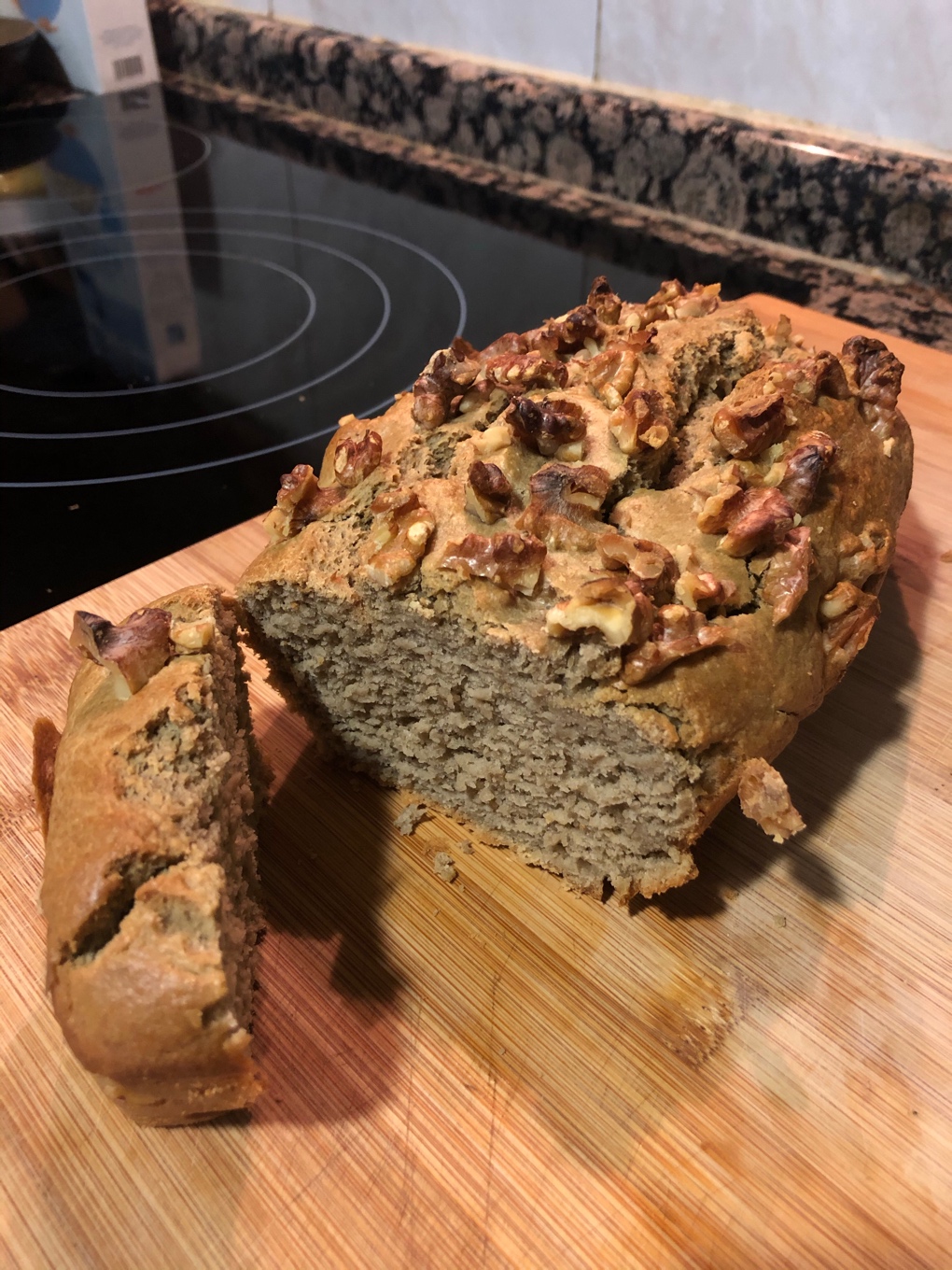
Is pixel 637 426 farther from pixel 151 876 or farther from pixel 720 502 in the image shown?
pixel 151 876

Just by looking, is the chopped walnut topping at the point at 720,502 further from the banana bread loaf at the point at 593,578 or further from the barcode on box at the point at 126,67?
the barcode on box at the point at 126,67

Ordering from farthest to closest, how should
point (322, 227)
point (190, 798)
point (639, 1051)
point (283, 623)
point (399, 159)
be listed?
point (399, 159) < point (322, 227) < point (283, 623) < point (639, 1051) < point (190, 798)

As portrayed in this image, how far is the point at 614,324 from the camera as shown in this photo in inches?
94.2

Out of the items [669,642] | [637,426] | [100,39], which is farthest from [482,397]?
[100,39]

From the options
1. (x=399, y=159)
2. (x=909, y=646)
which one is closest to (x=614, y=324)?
(x=909, y=646)

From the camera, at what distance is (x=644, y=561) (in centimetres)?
168

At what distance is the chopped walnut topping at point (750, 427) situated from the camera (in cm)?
195

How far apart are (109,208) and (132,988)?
4.31 metres

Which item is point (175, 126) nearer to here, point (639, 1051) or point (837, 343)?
point (837, 343)

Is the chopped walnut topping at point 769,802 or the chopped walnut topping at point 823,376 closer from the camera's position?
the chopped walnut topping at point 769,802

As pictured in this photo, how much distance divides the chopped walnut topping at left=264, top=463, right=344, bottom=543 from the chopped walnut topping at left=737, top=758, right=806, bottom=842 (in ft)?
3.49

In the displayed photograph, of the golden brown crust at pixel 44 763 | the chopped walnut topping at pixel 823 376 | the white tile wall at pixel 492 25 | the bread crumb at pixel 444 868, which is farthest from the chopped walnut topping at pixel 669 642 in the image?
the white tile wall at pixel 492 25

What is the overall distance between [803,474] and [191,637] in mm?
1307

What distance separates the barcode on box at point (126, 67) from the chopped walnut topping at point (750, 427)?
5.42 m
